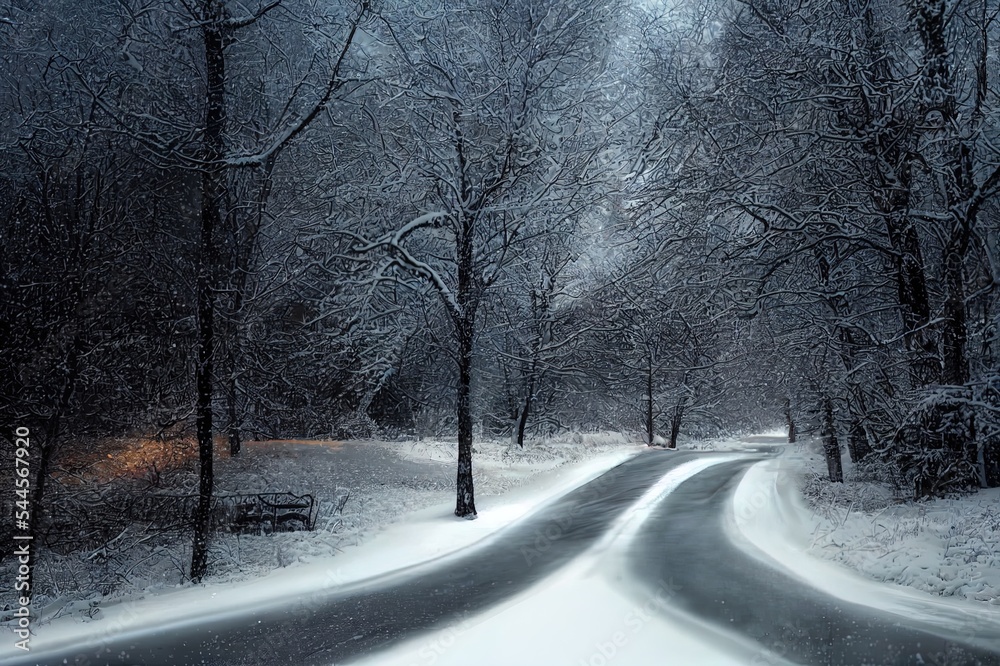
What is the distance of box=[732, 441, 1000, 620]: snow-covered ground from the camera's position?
697 centimetres

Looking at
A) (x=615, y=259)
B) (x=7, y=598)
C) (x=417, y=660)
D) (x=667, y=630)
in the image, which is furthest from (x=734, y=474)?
(x=7, y=598)

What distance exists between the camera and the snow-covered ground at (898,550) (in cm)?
697

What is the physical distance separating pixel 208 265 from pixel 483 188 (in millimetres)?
6445

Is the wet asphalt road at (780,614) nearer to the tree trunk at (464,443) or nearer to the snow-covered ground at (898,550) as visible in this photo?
the snow-covered ground at (898,550)

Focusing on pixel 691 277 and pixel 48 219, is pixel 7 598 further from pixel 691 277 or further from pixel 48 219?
pixel 691 277

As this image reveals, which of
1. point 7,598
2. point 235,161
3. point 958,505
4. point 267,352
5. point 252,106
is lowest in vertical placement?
point 7,598

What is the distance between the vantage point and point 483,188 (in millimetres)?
14180

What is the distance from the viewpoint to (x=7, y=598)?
964cm

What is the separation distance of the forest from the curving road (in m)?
3.17

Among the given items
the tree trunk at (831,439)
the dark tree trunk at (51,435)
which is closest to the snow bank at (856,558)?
the tree trunk at (831,439)

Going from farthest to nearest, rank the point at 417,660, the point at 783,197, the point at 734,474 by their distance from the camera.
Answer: the point at 734,474, the point at 783,197, the point at 417,660

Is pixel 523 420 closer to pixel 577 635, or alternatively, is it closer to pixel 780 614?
pixel 780 614

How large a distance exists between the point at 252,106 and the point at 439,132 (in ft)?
13.7

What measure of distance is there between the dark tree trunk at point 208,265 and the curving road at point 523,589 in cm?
254
